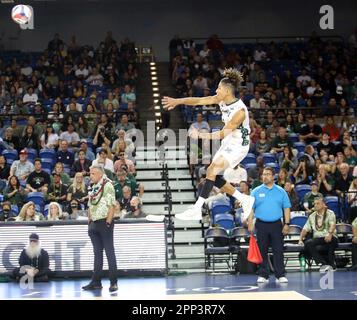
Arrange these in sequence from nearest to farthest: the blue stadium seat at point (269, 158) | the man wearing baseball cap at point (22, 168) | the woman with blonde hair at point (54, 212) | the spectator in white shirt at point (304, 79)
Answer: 1. the woman with blonde hair at point (54, 212)
2. the man wearing baseball cap at point (22, 168)
3. the blue stadium seat at point (269, 158)
4. the spectator in white shirt at point (304, 79)

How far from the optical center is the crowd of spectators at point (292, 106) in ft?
60.6

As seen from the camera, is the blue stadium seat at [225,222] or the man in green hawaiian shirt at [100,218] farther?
the blue stadium seat at [225,222]

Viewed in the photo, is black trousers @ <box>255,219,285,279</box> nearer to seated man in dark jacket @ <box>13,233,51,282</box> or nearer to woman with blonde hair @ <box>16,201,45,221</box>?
seated man in dark jacket @ <box>13,233,51,282</box>

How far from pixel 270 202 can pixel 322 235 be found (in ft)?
8.97

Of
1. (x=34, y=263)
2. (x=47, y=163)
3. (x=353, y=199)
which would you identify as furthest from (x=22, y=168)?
(x=353, y=199)

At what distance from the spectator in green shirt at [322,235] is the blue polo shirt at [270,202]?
230 cm

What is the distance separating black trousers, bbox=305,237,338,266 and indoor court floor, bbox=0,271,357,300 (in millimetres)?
548

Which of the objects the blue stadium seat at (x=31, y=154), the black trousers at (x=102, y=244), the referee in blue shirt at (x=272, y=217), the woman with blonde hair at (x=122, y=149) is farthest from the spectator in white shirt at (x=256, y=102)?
the black trousers at (x=102, y=244)

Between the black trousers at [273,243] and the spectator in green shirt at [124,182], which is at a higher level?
the spectator in green shirt at [124,182]

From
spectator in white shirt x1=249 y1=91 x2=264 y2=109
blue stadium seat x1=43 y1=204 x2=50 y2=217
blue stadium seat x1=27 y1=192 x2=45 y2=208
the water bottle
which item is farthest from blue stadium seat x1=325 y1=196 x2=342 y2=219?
blue stadium seat x1=27 y1=192 x2=45 y2=208

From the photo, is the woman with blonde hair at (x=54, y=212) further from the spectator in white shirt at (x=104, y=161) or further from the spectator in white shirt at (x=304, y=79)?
the spectator in white shirt at (x=304, y=79)

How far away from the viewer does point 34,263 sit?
50.4 ft

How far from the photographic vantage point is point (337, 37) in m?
30.8
